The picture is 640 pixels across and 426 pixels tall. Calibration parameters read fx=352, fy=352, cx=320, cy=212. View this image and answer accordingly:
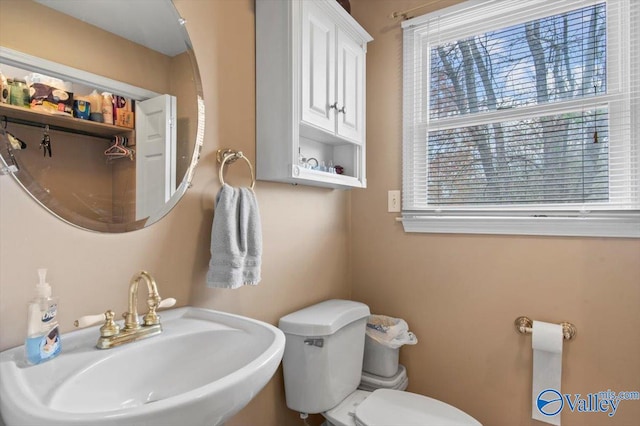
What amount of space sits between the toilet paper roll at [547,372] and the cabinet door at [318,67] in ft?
4.04

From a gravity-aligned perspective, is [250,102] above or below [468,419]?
above

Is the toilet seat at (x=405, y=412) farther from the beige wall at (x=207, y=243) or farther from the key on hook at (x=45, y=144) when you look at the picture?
the key on hook at (x=45, y=144)

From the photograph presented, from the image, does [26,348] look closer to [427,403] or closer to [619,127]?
[427,403]

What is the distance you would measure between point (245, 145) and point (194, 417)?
3.18 ft

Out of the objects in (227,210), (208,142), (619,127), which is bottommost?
(227,210)

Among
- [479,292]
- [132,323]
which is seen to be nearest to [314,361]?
[132,323]

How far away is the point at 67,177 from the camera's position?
87 cm

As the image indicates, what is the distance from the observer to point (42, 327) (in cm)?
74

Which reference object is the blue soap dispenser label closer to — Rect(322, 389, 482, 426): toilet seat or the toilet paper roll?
Rect(322, 389, 482, 426): toilet seat

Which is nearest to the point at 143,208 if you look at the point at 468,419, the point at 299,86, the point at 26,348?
the point at 26,348

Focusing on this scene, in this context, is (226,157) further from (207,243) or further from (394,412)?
(394,412)

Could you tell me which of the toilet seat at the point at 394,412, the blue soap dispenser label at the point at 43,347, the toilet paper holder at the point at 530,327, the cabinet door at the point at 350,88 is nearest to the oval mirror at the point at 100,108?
the blue soap dispenser label at the point at 43,347

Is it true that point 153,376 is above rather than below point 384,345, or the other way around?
above

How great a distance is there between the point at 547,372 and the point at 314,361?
98cm
